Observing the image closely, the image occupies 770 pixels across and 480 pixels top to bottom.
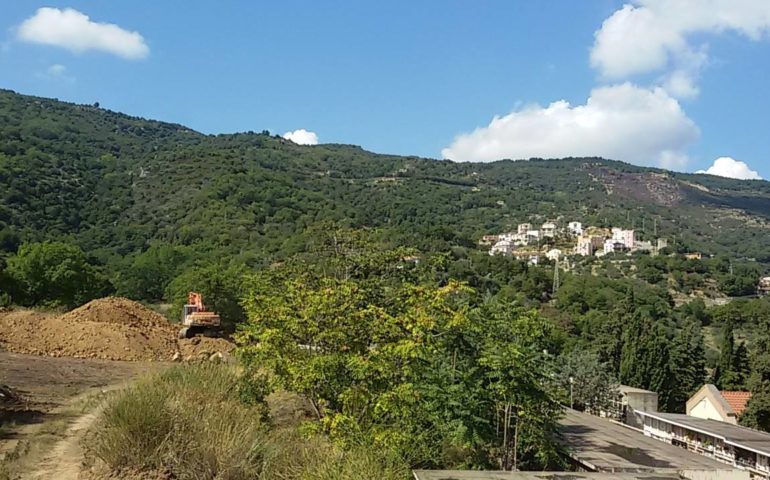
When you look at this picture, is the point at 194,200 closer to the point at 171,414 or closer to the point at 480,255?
the point at 480,255

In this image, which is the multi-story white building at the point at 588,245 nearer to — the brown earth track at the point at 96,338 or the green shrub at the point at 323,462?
the brown earth track at the point at 96,338

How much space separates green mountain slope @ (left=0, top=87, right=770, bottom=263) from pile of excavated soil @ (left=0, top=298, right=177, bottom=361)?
8625 millimetres

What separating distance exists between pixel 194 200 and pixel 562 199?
341ft

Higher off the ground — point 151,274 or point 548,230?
point 548,230

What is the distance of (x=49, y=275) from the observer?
39.2 metres

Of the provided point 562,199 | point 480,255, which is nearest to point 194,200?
point 480,255

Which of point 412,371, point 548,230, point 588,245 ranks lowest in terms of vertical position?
point 412,371

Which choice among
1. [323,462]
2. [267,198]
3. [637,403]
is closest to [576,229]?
[267,198]

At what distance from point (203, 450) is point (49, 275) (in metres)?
37.9

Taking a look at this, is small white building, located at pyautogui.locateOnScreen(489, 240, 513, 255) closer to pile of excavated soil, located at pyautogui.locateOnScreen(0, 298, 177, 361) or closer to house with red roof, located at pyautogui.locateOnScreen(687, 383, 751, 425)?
house with red roof, located at pyautogui.locateOnScreen(687, 383, 751, 425)

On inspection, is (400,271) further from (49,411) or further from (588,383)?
(588,383)

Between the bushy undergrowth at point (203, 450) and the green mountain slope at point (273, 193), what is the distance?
12.8 metres

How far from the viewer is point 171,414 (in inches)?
281

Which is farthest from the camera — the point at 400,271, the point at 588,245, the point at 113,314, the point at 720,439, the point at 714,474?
the point at 588,245
